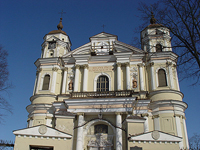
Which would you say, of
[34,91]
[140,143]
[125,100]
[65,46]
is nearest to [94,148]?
[125,100]

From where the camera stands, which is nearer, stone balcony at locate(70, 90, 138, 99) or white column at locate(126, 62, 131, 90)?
stone balcony at locate(70, 90, 138, 99)

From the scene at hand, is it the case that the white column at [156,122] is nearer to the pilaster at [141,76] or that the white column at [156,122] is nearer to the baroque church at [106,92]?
the baroque church at [106,92]

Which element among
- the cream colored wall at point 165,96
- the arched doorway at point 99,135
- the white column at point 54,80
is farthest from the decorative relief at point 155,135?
the white column at point 54,80

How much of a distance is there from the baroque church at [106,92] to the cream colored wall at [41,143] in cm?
209

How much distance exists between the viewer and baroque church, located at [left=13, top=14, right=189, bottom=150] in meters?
16.7

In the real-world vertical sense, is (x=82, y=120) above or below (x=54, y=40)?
below

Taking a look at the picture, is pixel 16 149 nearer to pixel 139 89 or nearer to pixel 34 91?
pixel 34 91

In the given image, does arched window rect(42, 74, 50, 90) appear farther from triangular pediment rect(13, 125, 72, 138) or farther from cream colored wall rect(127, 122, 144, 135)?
cream colored wall rect(127, 122, 144, 135)

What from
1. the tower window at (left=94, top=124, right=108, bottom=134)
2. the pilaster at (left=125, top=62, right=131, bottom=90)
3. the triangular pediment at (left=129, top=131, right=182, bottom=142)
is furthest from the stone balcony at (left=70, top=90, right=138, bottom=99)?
the triangular pediment at (left=129, top=131, right=182, bottom=142)

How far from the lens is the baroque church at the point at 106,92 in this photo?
1670cm

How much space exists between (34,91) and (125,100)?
9628 mm

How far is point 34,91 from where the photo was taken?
21.5 metres

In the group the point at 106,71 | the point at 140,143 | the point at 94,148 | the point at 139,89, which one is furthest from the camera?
the point at 106,71

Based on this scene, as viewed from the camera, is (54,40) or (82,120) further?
(54,40)
